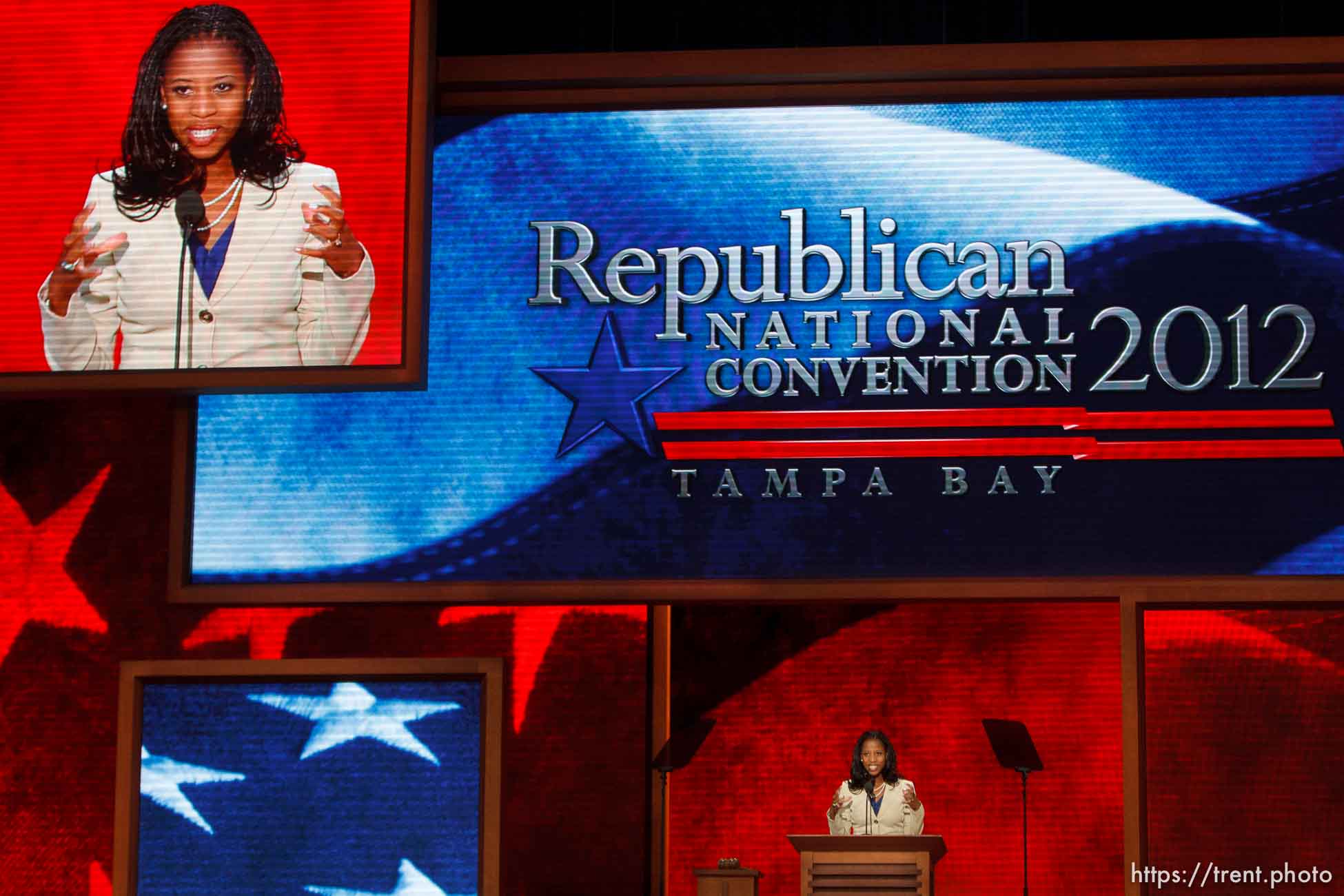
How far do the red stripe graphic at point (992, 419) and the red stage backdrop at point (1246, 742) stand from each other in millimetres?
742

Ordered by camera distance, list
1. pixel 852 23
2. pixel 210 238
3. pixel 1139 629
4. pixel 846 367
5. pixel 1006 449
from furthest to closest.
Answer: pixel 852 23, pixel 210 238, pixel 846 367, pixel 1006 449, pixel 1139 629

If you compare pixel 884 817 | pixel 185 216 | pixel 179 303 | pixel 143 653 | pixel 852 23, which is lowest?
pixel 884 817

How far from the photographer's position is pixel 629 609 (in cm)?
936

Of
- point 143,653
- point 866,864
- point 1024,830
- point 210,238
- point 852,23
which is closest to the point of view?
point 866,864

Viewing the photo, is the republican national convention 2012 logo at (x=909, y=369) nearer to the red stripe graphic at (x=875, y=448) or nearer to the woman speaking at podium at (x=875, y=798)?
the red stripe graphic at (x=875, y=448)

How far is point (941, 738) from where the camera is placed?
9750 millimetres

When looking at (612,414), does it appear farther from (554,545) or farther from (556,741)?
(556,741)

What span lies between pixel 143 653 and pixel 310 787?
1790mm

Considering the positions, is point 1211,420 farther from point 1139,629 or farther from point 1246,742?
point 1246,742

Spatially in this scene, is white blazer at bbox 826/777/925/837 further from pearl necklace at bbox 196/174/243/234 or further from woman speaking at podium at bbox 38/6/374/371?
pearl necklace at bbox 196/174/243/234

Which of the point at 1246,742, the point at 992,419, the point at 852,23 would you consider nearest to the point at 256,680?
the point at 992,419

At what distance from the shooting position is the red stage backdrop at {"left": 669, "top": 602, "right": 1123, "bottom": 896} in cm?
963

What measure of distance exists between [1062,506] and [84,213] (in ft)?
13.7

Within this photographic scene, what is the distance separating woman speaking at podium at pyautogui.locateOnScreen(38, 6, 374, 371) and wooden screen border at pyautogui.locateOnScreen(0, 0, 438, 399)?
0.05 metres
